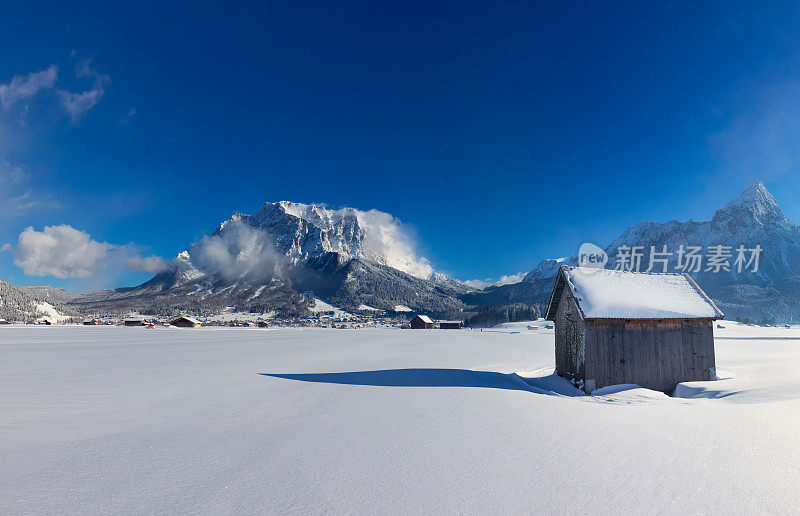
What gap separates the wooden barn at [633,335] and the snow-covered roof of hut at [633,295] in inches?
1.5

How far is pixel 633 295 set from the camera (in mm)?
17438

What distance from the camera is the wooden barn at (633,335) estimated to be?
52.3 feet

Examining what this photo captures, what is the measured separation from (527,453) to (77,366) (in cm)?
2123

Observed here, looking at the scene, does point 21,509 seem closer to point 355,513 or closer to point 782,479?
point 355,513

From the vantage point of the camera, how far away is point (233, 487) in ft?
15.2

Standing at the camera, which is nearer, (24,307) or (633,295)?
(633,295)

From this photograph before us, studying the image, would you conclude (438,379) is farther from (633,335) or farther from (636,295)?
(636,295)

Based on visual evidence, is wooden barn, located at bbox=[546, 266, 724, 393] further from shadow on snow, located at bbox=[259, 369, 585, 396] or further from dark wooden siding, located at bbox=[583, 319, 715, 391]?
shadow on snow, located at bbox=[259, 369, 585, 396]

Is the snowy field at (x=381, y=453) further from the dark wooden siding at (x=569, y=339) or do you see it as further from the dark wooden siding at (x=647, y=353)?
the dark wooden siding at (x=569, y=339)

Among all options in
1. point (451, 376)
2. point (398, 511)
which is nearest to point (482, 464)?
point (398, 511)

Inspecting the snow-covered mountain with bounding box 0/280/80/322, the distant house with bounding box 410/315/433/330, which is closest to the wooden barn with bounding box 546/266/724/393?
the distant house with bounding box 410/315/433/330

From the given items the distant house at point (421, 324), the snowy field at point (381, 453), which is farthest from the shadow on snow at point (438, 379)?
the distant house at point (421, 324)

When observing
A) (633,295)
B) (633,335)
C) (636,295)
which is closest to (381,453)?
(633,335)

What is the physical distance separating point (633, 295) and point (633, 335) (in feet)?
7.13
